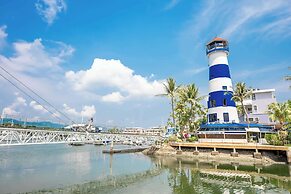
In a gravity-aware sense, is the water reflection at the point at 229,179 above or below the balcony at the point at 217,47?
below

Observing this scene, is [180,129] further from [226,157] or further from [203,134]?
[226,157]

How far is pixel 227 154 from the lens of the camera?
3588 centimetres

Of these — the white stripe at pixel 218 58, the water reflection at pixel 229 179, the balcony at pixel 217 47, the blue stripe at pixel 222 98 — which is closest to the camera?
the water reflection at pixel 229 179

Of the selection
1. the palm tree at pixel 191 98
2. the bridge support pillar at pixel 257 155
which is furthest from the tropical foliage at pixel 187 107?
the bridge support pillar at pixel 257 155

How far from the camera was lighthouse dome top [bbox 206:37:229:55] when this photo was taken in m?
48.0

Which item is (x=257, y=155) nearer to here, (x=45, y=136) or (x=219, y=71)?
(x=219, y=71)

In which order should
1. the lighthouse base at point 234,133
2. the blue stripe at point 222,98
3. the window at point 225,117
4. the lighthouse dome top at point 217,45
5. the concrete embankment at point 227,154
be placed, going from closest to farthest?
the concrete embankment at point 227,154 < the lighthouse base at point 234,133 < the window at point 225,117 < the blue stripe at point 222,98 < the lighthouse dome top at point 217,45

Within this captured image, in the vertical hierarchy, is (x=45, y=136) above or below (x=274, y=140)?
above

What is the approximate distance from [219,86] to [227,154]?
15495mm

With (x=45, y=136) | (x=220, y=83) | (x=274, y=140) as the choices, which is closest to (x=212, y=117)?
(x=220, y=83)

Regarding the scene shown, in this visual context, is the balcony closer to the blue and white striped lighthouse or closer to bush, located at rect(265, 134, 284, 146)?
the blue and white striped lighthouse

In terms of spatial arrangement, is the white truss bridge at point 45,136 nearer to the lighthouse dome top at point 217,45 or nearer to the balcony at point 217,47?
the balcony at point 217,47

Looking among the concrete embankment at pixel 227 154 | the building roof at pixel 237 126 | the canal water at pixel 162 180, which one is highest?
the building roof at pixel 237 126

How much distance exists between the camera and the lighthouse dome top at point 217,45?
47969mm
